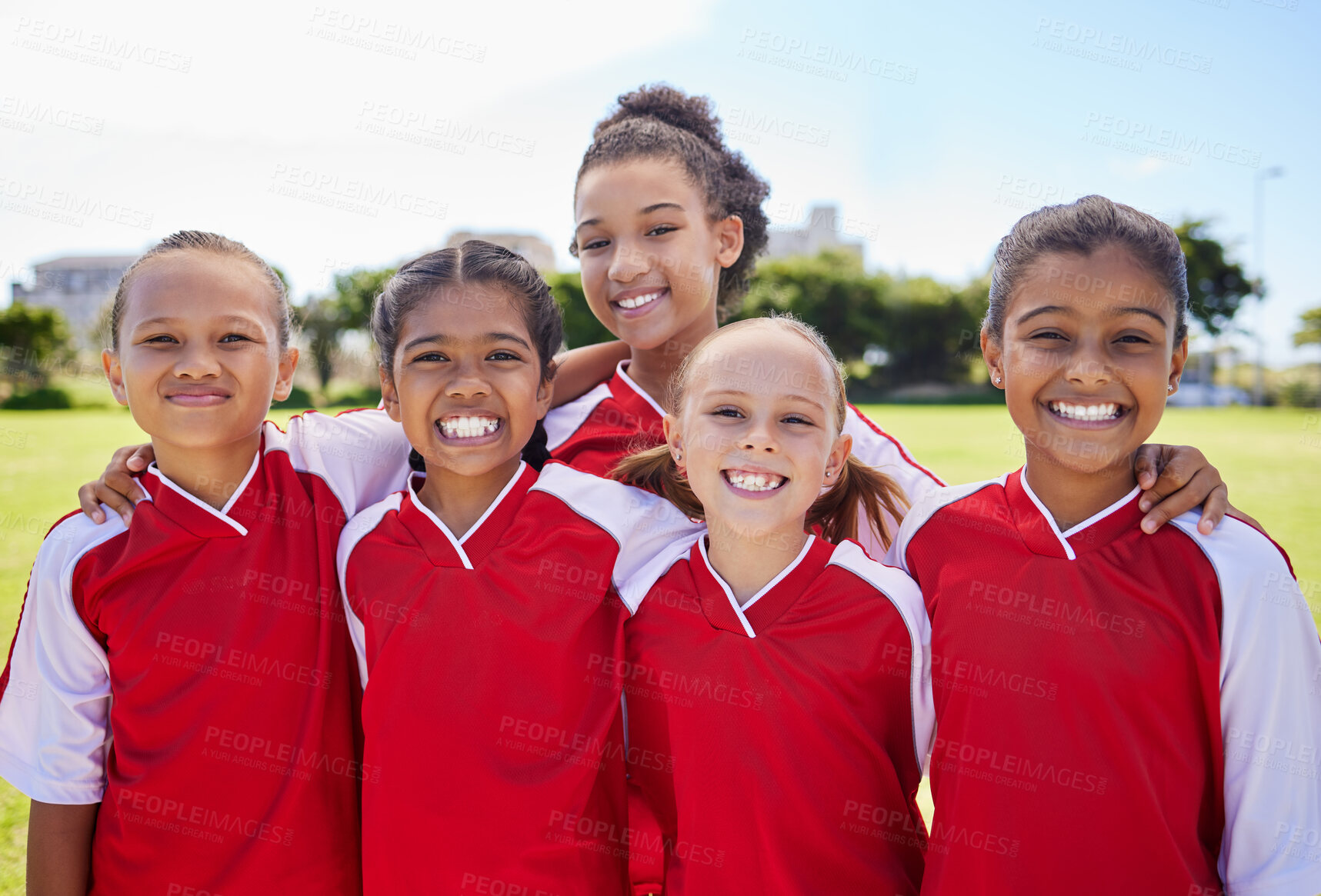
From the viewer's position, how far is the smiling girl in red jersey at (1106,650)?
167 cm

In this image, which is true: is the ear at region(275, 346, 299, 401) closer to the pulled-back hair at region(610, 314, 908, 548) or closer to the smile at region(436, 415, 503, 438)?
the smile at region(436, 415, 503, 438)

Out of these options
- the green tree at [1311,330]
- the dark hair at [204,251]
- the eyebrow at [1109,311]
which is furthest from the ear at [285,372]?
the green tree at [1311,330]

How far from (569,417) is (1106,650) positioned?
1799 mm

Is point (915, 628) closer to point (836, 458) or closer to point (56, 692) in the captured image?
point (836, 458)

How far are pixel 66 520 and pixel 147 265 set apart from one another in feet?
2.37

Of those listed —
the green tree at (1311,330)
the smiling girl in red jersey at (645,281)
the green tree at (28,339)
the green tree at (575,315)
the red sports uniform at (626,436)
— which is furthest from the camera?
the green tree at (1311,330)

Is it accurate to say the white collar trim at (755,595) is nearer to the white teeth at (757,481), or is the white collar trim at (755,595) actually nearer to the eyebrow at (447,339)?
the white teeth at (757,481)

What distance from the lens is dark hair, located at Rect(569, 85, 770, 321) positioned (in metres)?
2.86

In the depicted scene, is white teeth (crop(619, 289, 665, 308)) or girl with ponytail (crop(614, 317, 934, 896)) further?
white teeth (crop(619, 289, 665, 308))

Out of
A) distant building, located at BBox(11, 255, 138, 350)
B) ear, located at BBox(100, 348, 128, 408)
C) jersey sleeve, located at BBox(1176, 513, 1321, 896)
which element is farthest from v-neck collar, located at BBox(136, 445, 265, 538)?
distant building, located at BBox(11, 255, 138, 350)

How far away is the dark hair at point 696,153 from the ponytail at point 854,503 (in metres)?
1.21

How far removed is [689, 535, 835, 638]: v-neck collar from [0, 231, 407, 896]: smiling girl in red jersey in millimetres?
969

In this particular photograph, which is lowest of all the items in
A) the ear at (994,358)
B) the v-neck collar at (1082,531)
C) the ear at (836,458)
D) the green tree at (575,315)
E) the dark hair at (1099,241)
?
the v-neck collar at (1082,531)

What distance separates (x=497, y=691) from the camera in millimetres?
1967
